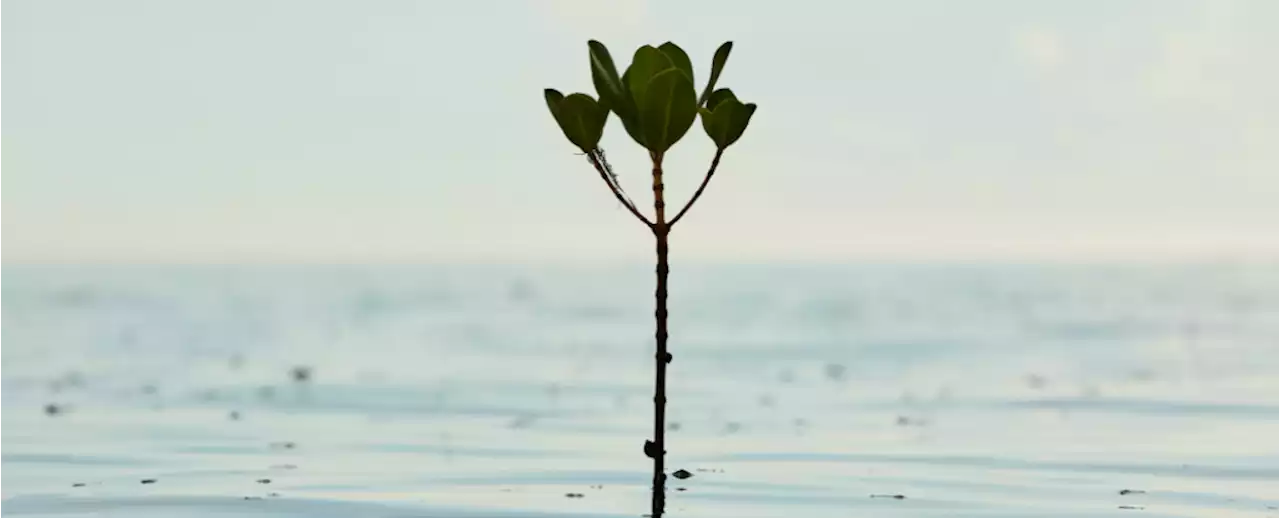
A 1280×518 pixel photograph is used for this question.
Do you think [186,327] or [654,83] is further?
[186,327]

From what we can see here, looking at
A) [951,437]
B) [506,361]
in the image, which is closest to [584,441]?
[951,437]

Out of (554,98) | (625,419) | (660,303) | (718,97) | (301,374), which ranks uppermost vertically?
(301,374)

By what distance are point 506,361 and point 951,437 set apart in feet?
51.1

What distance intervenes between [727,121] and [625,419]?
991 cm

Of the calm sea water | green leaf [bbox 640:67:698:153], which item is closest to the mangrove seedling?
green leaf [bbox 640:67:698:153]

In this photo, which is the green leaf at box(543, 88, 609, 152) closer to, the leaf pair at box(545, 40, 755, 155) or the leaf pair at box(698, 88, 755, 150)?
the leaf pair at box(545, 40, 755, 155)

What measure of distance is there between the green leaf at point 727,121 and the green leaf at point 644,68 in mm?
323

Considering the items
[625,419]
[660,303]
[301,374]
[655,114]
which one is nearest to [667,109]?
[655,114]

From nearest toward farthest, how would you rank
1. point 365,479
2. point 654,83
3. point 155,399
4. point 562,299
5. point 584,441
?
point 654,83 < point 365,479 < point 584,441 < point 155,399 < point 562,299

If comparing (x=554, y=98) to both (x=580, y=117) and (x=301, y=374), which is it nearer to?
(x=580, y=117)

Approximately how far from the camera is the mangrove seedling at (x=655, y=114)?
30.7 feet

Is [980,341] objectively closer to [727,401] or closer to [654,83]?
[727,401]

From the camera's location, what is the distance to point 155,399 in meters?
21.8

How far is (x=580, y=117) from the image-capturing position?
945cm
